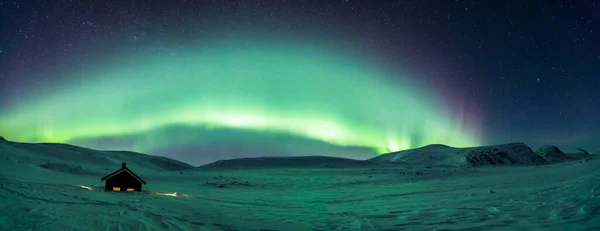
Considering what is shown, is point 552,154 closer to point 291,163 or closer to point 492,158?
point 492,158

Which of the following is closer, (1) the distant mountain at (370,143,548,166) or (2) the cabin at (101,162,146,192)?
(2) the cabin at (101,162,146,192)

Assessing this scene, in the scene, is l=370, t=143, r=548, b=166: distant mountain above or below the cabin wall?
above

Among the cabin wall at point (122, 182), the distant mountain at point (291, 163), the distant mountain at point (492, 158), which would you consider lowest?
the cabin wall at point (122, 182)

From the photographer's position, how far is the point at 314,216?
1512 centimetres

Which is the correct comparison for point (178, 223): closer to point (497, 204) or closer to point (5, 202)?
point (5, 202)

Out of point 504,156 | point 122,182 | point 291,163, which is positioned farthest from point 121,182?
point 504,156

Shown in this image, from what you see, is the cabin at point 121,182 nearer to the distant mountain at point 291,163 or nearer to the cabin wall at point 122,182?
the cabin wall at point 122,182

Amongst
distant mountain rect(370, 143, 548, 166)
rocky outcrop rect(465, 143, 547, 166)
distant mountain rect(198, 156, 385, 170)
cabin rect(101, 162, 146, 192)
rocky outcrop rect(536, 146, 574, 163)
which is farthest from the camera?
rocky outcrop rect(536, 146, 574, 163)

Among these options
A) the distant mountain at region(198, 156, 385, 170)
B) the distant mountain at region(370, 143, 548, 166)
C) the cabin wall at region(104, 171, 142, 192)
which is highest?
the distant mountain at region(370, 143, 548, 166)

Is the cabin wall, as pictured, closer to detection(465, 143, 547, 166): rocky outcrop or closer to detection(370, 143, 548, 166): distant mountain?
detection(370, 143, 548, 166): distant mountain

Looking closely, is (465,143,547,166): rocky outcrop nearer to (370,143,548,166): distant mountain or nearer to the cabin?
(370,143,548,166): distant mountain

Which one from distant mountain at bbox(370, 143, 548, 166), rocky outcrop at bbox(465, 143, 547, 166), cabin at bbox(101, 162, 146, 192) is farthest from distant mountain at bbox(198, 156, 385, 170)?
cabin at bbox(101, 162, 146, 192)

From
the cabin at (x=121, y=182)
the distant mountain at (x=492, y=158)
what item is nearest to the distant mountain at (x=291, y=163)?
the distant mountain at (x=492, y=158)

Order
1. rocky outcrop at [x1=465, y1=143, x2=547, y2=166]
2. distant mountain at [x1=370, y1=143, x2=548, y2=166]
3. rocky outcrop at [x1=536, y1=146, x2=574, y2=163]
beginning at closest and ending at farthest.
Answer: distant mountain at [x1=370, y1=143, x2=548, y2=166] < rocky outcrop at [x1=465, y1=143, x2=547, y2=166] < rocky outcrop at [x1=536, y1=146, x2=574, y2=163]
